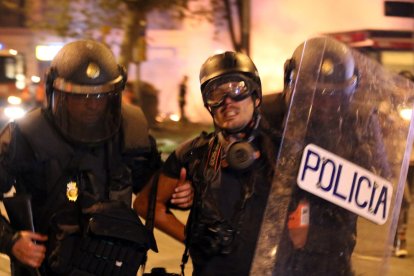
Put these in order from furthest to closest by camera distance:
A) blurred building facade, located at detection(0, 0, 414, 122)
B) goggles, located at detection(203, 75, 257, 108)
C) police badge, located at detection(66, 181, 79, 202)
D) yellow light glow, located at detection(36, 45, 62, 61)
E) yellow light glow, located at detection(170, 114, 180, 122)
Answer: yellow light glow, located at detection(36, 45, 62, 61) < yellow light glow, located at detection(170, 114, 180, 122) < blurred building facade, located at detection(0, 0, 414, 122) < police badge, located at detection(66, 181, 79, 202) < goggles, located at detection(203, 75, 257, 108)

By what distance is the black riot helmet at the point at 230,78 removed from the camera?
271 cm

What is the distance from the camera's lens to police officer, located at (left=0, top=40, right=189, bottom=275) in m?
2.67

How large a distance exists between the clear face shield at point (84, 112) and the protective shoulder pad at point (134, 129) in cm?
8

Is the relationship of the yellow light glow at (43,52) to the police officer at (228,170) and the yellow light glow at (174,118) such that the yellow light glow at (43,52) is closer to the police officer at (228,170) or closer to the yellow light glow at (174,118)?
the yellow light glow at (174,118)

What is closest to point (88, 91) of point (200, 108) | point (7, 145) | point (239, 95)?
point (7, 145)

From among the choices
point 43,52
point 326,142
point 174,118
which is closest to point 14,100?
point 174,118

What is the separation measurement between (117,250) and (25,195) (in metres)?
0.40

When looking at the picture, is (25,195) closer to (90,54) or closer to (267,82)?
(90,54)

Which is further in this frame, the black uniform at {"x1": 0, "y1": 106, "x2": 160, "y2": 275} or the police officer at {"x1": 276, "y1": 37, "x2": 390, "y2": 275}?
the black uniform at {"x1": 0, "y1": 106, "x2": 160, "y2": 275}

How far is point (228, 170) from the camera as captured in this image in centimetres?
264

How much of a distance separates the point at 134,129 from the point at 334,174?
1.20 meters

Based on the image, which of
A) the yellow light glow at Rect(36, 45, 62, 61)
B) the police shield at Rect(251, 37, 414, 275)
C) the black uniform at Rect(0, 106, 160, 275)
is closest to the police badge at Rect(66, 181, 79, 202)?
the black uniform at Rect(0, 106, 160, 275)

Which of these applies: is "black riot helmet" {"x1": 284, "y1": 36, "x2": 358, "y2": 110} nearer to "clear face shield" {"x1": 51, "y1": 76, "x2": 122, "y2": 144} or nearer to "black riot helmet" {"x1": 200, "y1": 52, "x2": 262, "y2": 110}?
"black riot helmet" {"x1": 200, "y1": 52, "x2": 262, "y2": 110}

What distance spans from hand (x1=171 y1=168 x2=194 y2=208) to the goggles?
312 mm
